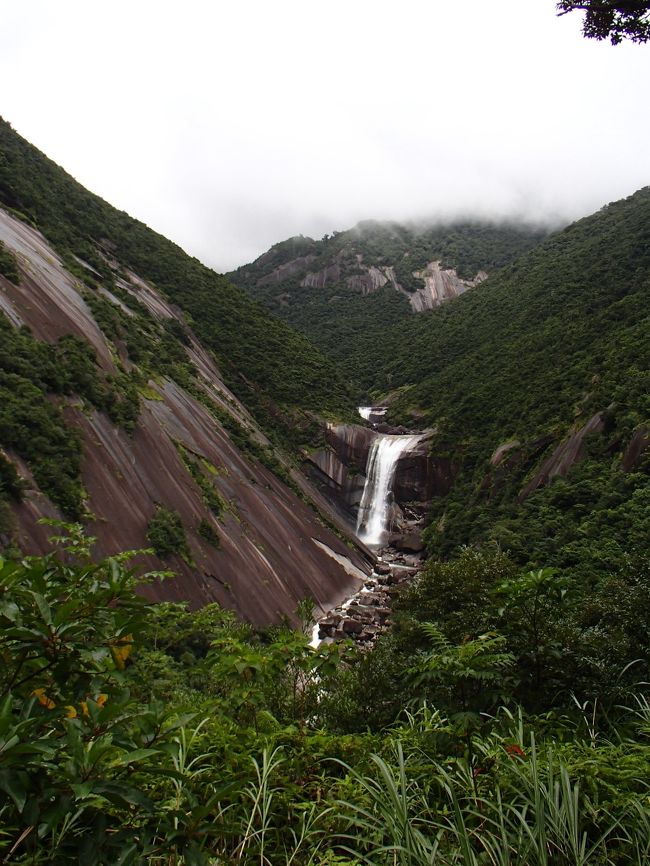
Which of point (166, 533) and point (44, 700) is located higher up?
point (44, 700)

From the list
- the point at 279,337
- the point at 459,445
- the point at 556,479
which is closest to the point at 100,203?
the point at 279,337

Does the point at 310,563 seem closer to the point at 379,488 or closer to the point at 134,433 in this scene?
the point at 134,433

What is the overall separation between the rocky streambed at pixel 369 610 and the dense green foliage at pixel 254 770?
13.4 metres

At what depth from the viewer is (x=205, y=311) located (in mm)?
54625

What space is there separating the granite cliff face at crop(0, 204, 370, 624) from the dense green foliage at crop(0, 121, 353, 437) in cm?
786

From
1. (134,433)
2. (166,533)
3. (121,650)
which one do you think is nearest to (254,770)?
(121,650)

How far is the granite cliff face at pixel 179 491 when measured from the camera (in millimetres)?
18016

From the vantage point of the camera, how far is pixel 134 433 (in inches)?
864

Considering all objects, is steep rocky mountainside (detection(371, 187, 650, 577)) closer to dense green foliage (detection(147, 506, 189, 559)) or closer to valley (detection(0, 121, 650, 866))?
valley (detection(0, 121, 650, 866))

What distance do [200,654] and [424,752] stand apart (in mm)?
13409

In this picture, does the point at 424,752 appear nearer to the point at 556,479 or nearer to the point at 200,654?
the point at 200,654

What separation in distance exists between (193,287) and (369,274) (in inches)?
2607

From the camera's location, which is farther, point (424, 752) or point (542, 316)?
point (542, 316)

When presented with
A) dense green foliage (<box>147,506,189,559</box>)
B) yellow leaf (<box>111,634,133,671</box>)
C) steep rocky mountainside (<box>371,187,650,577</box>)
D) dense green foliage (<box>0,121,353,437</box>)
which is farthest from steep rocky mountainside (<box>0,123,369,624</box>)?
steep rocky mountainside (<box>371,187,650,577</box>)
